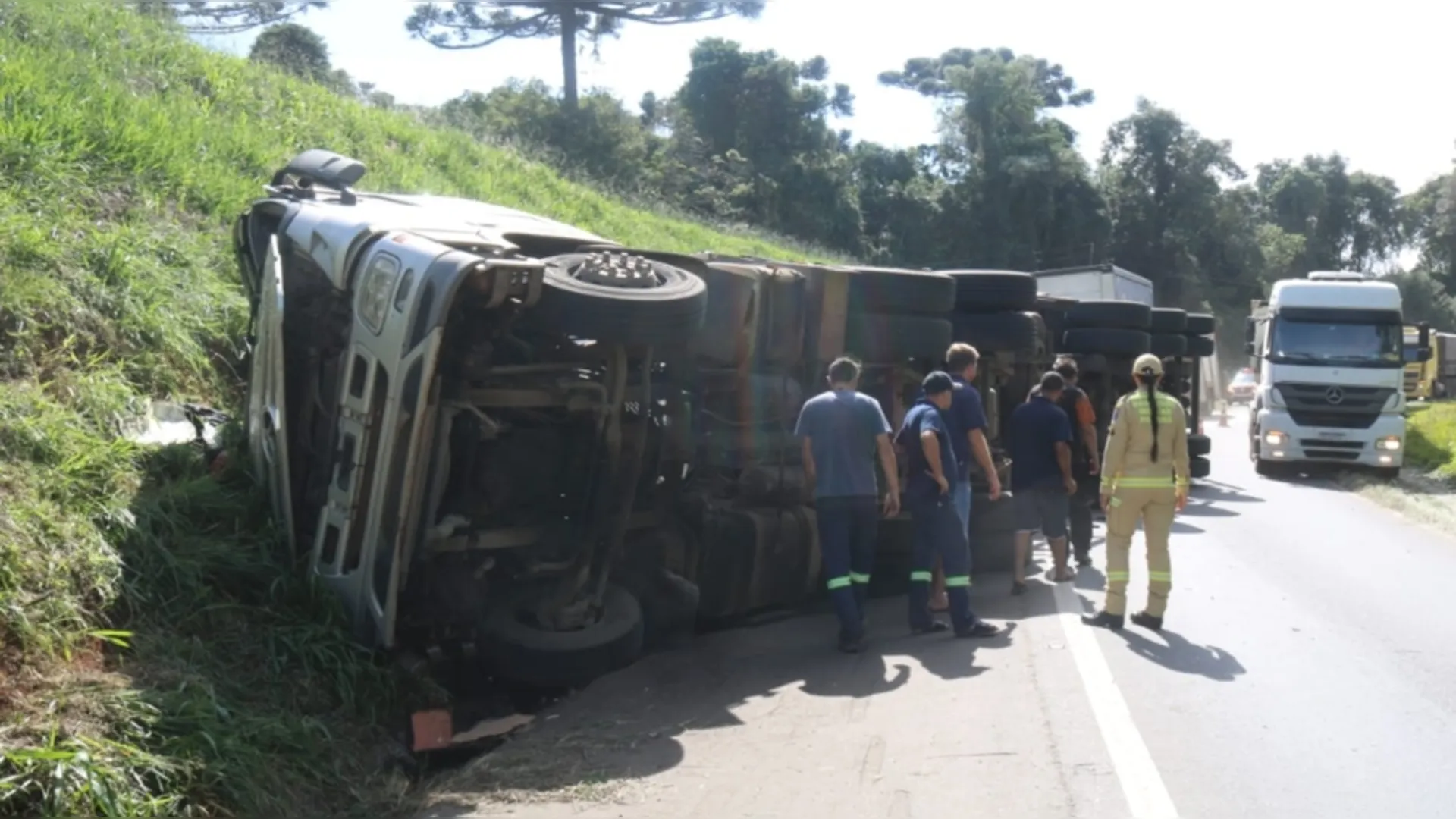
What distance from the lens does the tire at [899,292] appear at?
9.36 m

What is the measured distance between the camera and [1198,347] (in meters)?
19.2

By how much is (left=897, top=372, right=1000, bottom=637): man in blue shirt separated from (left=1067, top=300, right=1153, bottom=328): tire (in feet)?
25.9

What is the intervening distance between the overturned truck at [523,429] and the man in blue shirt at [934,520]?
2.32 ft

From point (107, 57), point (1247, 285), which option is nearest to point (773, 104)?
point (1247, 285)

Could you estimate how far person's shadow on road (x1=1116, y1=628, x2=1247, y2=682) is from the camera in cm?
752

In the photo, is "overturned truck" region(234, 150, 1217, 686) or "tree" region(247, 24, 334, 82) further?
"tree" region(247, 24, 334, 82)

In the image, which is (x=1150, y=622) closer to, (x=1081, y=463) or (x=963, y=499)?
(x=963, y=499)

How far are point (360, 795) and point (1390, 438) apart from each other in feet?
59.0

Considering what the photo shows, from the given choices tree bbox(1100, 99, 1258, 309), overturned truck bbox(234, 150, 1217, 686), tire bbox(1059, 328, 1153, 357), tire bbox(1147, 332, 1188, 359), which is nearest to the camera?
overturned truck bbox(234, 150, 1217, 686)

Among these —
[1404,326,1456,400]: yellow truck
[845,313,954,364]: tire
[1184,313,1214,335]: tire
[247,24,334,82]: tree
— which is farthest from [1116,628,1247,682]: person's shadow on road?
[1404,326,1456,400]: yellow truck

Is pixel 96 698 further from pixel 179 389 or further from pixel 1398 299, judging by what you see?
pixel 1398 299

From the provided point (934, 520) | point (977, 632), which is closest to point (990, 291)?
point (934, 520)

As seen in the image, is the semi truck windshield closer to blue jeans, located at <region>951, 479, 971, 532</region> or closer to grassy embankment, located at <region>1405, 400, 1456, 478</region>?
grassy embankment, located at <region>1405, 400, 1456, 478</region>

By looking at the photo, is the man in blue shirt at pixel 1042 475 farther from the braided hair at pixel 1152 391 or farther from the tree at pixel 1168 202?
the tree at pixel 1168 202
